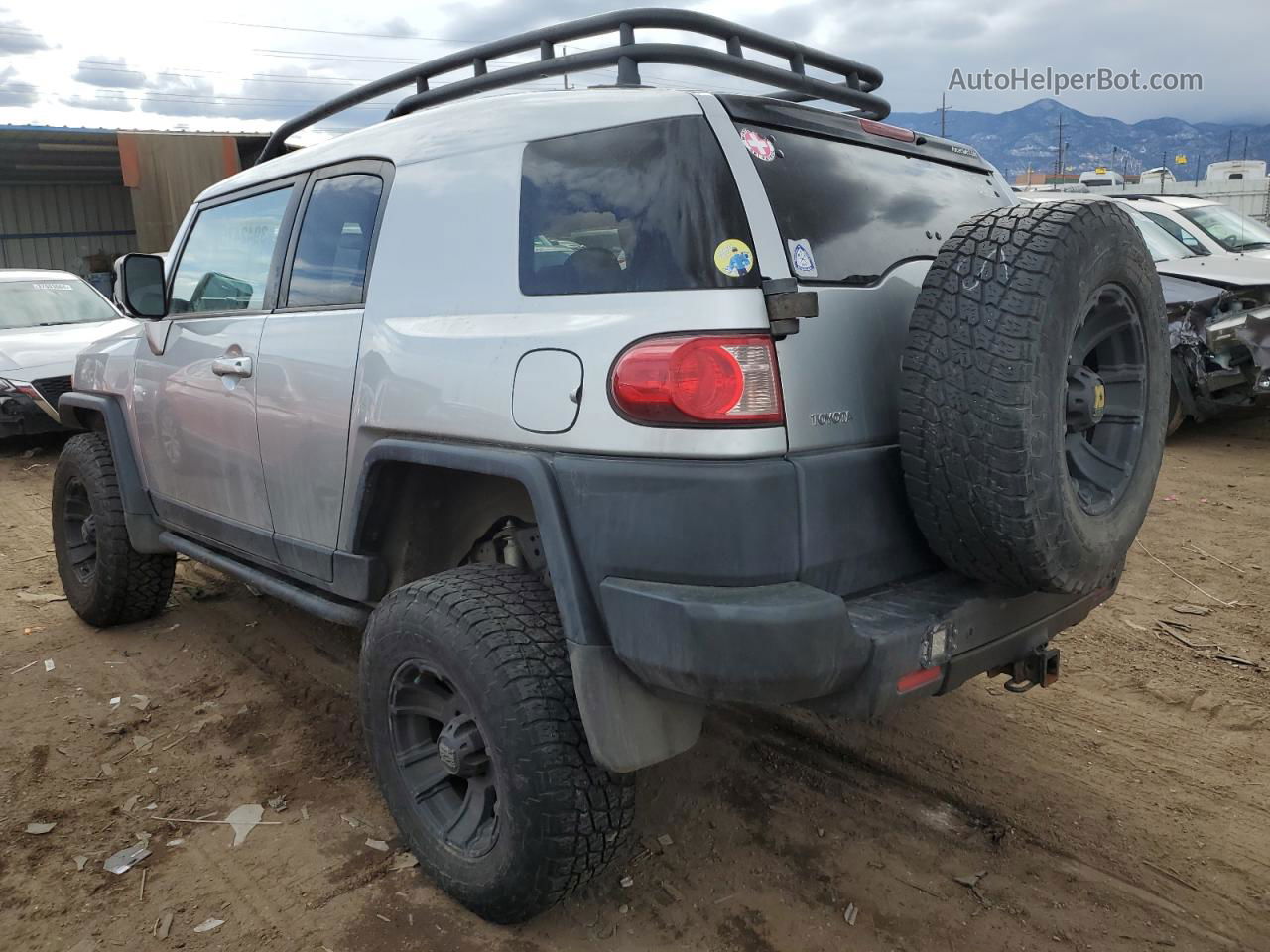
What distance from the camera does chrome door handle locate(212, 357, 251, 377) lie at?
324 cm

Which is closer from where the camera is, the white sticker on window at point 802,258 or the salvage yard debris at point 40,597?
the white sticker on window at point 802,258

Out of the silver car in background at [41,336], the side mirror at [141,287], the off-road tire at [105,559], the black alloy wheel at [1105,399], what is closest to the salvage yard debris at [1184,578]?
the black alloy wheel at [1105,399]

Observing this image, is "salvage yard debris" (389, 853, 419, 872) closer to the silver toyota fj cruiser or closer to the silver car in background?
the silver toyota fj cruiser

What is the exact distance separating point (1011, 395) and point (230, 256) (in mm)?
2927

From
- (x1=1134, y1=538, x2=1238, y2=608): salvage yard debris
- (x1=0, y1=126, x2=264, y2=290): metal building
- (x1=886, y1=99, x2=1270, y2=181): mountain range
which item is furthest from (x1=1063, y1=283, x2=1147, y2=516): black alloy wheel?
(x1=886, y1=99, x2=1270, y2=181): mountain range

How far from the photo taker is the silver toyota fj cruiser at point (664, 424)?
203 centimetres

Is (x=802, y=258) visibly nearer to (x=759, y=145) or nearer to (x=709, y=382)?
(x=759, y=145)

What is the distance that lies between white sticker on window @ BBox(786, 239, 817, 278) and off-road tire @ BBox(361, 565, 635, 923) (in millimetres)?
1017

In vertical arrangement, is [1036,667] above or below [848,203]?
below

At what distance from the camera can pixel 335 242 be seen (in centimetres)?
301

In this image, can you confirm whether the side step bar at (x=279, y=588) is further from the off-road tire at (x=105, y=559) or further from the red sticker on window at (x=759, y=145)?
the red sticker on window at (x=759, y=145)

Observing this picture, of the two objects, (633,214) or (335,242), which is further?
(335,242)

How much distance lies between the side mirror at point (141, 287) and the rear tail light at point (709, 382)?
2.76 m

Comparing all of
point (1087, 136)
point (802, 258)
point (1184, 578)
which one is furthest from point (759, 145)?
point (1087, 136)
